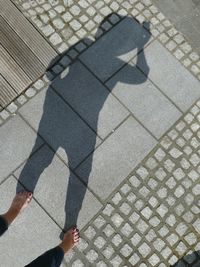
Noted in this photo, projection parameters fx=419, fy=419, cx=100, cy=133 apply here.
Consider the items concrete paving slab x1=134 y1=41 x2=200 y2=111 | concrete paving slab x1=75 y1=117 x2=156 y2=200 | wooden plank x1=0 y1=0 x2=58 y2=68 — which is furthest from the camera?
concrete paving slab x1=134 y1=41 x2=200 y2=111

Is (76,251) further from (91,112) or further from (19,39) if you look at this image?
(19,39)

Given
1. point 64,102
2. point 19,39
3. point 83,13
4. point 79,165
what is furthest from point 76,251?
point 83,13

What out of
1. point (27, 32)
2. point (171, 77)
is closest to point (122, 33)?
point (171, 77)

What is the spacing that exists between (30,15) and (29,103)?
4.65ft

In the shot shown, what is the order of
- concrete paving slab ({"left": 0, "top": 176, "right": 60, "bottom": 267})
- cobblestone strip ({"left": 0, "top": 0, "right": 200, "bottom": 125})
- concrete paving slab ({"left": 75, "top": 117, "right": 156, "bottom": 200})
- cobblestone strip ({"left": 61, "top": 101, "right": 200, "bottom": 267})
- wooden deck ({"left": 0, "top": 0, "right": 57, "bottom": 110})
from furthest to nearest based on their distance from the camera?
cobblestone strip ({"left": 0, "top": 0, "right": 200, "bottom": 125})
wooden deck ({"left": 0, "top": 0, "right": 57, "bottom": 110})
concrete paving slab ({"left": 75, "top": 117, "right": 156, "bottom": 200})
cobblestone strip ({"left": 61, "top": 101, "right": 200, "bottom": 267})
concrete paving slab ({"left": 0, "top": 176, "right": 60, "bottom": 267})

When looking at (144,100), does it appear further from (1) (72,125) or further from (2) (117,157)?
(1) (72,125)

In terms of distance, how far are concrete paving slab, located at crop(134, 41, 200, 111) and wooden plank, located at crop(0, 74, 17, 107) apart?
1.99 metres

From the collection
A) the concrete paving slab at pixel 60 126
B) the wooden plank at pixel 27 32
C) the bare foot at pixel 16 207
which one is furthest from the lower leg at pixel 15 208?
the wooden plank at pixel 27 32

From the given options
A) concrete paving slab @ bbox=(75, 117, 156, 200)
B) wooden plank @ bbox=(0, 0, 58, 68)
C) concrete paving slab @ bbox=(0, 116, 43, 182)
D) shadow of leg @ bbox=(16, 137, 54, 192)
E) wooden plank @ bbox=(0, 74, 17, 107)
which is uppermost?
wooden plank @ bbox=(0, 0, 58, 68)

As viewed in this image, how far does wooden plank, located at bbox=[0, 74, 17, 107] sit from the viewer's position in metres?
5.95

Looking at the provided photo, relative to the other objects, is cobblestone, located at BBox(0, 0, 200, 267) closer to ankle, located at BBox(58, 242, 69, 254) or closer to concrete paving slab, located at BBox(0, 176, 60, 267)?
ankle, located at BBox(58, 242, 69, 254)

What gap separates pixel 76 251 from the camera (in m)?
5.57

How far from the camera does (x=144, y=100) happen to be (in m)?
6.36

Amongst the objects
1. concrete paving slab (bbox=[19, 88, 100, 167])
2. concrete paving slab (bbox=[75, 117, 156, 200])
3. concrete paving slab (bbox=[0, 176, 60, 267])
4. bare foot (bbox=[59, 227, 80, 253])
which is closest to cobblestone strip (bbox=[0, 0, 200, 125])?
concrete paving slab (bbox=[19, 88, 100, 167])
